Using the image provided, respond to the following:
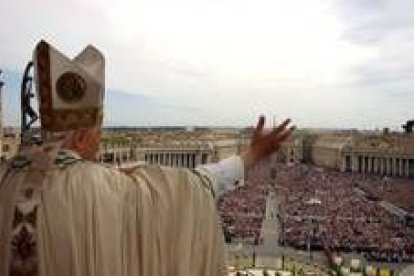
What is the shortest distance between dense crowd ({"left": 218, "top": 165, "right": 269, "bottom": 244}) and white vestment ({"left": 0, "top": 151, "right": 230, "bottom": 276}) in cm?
2180

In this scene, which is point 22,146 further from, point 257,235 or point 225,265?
point 257,235

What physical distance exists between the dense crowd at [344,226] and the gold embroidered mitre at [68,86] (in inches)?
1062

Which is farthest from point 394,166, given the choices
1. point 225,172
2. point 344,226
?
point 225,172

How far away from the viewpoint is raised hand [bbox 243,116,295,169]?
2852 mm

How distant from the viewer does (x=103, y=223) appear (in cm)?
242

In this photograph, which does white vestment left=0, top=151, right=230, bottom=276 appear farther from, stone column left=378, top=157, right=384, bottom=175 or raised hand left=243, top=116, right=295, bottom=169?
stone column left=378, top=157, right=384, bottom=175

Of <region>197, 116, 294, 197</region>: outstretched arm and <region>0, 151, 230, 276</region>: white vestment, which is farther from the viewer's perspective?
<region>197, 116, 294, 197</region>: outstretched arm

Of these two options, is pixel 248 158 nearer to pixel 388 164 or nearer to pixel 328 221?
pixel 328 221

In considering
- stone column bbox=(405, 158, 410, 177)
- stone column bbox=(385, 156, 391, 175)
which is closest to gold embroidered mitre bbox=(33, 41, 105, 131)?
stone column bbox=(405, 158, 410, 177)

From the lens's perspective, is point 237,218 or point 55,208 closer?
point 55,208

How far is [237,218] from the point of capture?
39375 mm

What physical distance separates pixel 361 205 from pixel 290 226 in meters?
11.5

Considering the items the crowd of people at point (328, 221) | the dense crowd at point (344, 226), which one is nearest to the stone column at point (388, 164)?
the crowd of people at point (328, 221)

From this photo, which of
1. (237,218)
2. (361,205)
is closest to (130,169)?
(237,218)
